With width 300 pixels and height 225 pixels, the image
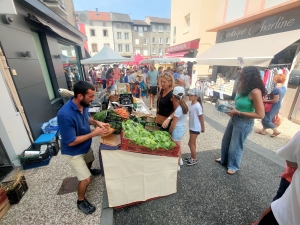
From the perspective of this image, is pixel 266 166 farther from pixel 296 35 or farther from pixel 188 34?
pixel 188 34

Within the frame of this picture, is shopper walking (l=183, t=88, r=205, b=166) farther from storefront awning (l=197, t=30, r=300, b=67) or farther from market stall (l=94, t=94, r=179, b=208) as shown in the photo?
storefront awning (l=197, t=30, r=300, b=67)

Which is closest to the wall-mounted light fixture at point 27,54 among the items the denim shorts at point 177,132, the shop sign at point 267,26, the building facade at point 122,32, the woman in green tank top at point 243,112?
A: the denim shorts at point 177,132

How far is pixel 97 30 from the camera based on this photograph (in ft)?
103

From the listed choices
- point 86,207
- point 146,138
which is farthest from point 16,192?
point 146,138

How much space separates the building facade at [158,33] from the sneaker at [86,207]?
124 ft

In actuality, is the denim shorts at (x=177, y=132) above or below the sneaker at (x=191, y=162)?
above

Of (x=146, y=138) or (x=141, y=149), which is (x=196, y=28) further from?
(x=141, y=149)

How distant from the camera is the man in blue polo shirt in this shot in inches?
71.0

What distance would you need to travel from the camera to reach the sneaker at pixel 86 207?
7.06 ft

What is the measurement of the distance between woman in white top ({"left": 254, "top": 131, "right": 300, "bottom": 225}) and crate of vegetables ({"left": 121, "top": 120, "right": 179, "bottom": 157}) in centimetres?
119

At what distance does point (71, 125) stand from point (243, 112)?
8.80 ft

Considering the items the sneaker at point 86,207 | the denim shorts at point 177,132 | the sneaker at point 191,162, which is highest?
the denim shorts at point 177,132

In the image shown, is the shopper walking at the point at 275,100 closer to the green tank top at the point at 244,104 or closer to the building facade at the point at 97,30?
the green tank top at the point at 244,104

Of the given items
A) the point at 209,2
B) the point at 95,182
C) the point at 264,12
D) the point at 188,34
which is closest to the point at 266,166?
the point at 95,182
